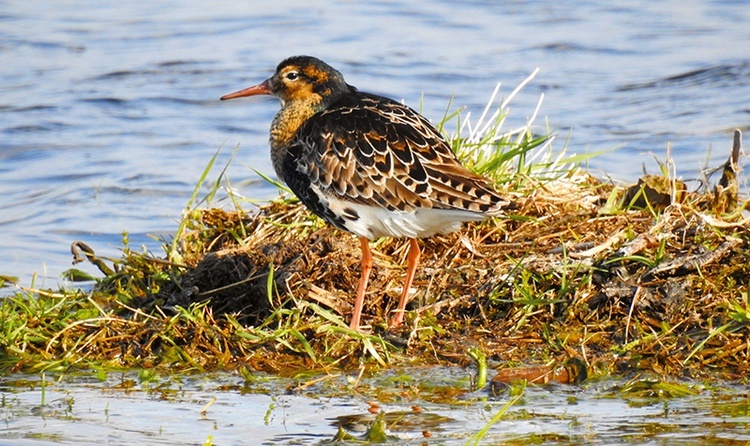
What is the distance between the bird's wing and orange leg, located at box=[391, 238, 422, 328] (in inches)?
14.6

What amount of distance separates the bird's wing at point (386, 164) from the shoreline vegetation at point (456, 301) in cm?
49

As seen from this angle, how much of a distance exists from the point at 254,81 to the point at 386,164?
7.63 metres

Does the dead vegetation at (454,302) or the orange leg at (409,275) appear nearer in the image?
the dead vegetation at (454,302)

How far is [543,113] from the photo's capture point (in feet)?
39.1

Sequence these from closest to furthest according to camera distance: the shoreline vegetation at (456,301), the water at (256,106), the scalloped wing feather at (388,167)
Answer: the water at (256,106), the shoreline vegetation at (456,301), the scalloped wing feather at (388,167)

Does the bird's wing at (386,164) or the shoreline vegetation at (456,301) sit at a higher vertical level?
the bird's wing at (386,164)

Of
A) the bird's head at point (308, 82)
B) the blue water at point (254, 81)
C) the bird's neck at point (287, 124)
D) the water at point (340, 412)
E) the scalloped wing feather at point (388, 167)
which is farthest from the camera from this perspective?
the blue water at point (254, 81)

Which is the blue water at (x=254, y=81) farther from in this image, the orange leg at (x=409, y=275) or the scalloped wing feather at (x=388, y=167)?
the orange leg at (x=409, y=275)

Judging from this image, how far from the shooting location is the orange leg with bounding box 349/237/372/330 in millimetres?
6188

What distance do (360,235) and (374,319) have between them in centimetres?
46

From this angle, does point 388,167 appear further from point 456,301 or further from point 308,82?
point 308,82

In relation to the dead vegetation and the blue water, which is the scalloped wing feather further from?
the blue water

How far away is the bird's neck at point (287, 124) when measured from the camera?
686cm

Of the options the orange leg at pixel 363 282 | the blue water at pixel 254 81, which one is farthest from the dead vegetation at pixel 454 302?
the blue water at pixel 254 81
